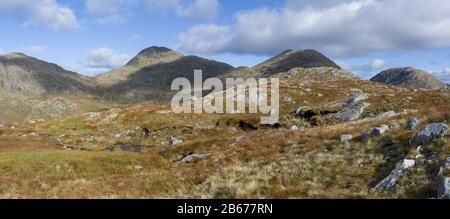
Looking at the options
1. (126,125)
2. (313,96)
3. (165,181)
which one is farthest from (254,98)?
(165,181)

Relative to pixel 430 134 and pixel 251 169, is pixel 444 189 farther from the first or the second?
pixel 251 169

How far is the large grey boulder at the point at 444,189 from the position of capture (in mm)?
13080

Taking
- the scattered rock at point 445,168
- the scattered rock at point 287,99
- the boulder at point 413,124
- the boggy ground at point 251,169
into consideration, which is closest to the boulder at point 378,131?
Result: the boggy ground at point 251,169

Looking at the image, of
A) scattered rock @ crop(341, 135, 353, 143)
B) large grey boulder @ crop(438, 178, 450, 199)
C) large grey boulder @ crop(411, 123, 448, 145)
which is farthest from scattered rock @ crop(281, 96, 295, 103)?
large grey boulder @ crop(438, 178, 450, 199)

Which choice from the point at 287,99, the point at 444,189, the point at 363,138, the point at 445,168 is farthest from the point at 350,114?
the point at 444,189

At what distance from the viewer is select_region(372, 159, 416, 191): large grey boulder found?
1583 cm

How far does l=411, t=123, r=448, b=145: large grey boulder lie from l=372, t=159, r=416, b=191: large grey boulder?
3.43 meters

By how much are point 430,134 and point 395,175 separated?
5.22m

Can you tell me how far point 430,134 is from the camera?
20172 millimetres

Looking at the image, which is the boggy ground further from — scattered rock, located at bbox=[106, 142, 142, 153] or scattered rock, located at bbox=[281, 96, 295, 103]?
scattered rock, located at bbox=[281, 96, 295, 103]

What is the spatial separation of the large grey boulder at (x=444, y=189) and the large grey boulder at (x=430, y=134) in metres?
6.55

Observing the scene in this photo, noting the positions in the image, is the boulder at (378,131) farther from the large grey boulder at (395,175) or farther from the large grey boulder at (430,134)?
the large grey boulder at (395,175)
